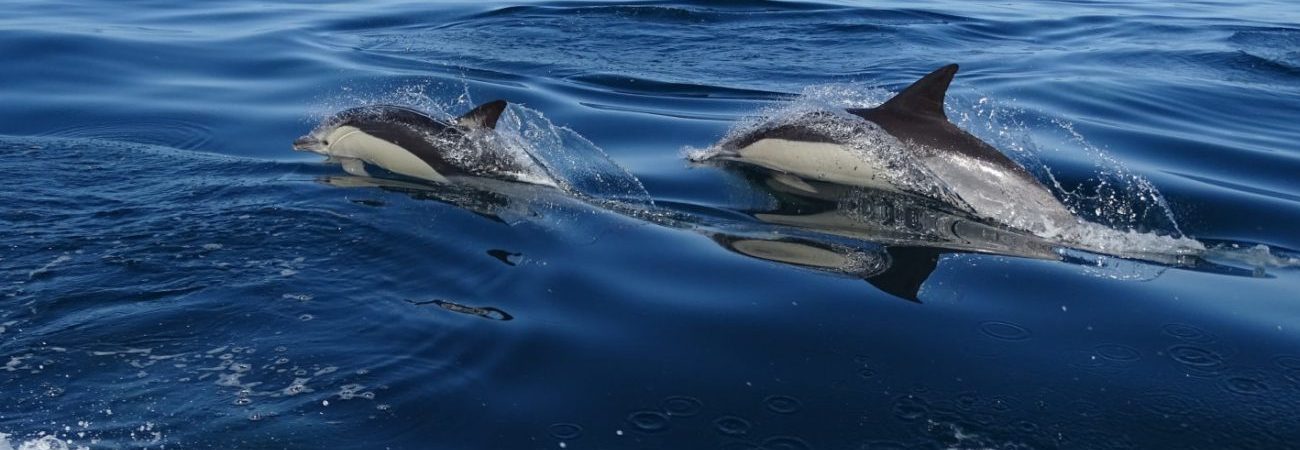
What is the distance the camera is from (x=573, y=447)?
14.8ft

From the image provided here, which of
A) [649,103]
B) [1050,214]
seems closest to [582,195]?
[1050,214]

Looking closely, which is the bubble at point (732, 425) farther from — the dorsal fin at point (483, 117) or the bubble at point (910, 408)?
the dorsal fin at point (483, 117)

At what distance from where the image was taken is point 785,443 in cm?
459

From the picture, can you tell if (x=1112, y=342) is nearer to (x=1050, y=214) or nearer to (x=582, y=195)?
(x=1050, y=214)

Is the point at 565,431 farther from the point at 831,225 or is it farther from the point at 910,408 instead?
the point at 831,225

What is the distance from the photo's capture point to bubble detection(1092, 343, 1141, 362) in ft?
18.1

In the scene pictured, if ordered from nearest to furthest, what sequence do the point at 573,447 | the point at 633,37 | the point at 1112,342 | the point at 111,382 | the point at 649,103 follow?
the point at 573,447, the point at 111,382, the point at 1112,342, the point at 649,103, the point at 633,37

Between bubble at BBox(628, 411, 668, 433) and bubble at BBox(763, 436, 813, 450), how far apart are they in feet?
1.37

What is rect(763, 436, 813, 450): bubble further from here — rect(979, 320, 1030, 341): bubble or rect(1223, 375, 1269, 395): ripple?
rect(1223, 375, 1269, 395): ripple

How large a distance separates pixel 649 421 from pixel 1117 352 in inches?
93.4

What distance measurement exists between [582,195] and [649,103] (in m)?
4.68

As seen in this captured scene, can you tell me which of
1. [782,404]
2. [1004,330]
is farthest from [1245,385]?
[782,404]

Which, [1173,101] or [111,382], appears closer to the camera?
[111,382]

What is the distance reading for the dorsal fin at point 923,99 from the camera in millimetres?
8820
